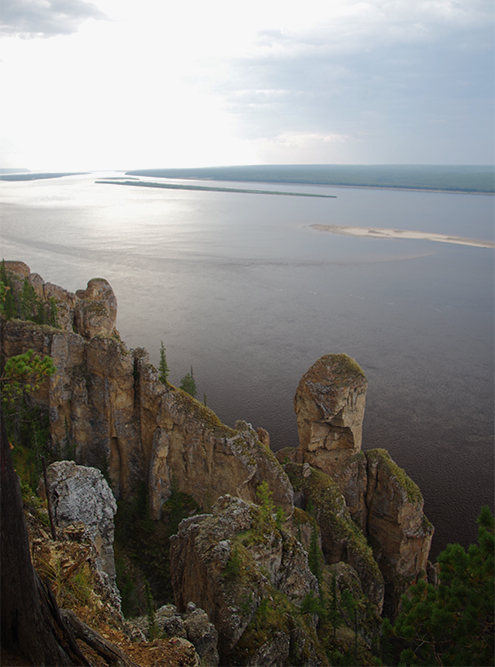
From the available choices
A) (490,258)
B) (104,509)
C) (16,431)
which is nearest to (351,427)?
(104,509)

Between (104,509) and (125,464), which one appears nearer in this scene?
(104,509)

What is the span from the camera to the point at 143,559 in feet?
70.0

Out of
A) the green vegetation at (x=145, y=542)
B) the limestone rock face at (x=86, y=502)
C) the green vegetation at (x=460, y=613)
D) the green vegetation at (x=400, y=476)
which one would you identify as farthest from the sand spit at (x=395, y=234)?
the limestone rock face at (x=86, y=502)

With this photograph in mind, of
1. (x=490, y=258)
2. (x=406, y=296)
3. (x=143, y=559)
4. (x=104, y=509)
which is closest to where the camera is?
(x=104, y=509)

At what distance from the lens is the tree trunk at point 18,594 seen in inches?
182

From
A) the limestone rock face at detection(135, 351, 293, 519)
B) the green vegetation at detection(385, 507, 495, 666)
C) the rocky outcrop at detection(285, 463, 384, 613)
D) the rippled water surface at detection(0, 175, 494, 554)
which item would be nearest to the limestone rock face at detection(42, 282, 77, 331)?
the limestone rock face at detection(135, 351, 293, 519)

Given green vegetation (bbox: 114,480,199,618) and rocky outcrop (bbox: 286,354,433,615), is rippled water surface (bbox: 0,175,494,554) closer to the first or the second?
rocky outcrop (bbox: 286,354,433,615)

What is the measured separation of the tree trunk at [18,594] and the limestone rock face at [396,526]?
876 inches

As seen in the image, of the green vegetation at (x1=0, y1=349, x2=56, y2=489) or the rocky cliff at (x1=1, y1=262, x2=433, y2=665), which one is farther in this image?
the green vegetation at (x1=0, y1=349, x2=56, y2=489)

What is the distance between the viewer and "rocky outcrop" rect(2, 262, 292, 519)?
2138 cm

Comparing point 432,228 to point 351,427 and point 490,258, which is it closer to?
point 490,258

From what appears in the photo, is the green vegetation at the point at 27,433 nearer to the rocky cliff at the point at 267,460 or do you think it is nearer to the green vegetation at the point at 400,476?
the rocky cliff at the point at 267,460

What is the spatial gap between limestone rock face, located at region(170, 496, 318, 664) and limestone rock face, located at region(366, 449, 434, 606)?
10.4 m

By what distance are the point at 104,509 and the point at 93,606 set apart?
6.55m
